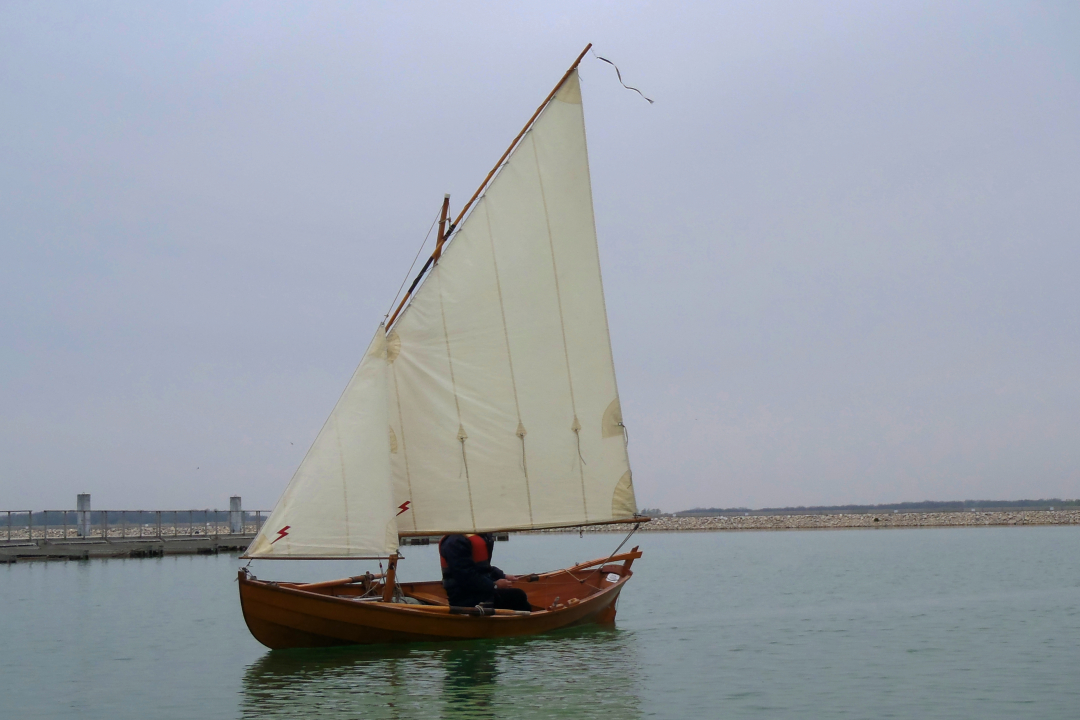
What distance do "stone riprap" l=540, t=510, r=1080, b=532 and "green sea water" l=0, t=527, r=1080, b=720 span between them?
83.1m

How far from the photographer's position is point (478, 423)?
66.7ft

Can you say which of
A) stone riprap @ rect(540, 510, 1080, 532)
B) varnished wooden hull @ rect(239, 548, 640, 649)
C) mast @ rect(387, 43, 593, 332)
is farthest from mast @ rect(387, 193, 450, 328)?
stone riprap @ rect(540, 510, 1080, 532)

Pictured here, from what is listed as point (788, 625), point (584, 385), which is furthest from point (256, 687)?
point (788, 625)

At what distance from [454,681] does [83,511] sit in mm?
43494

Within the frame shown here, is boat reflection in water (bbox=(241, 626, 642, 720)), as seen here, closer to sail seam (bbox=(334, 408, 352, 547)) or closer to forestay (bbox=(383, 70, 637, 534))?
sail seam (bbox=(334, 408, 352, 547))

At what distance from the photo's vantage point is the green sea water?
15258 millimetres

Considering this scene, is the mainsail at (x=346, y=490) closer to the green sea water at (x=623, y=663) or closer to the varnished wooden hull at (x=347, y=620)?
the varnished wooden hull at (x=347, y=620)

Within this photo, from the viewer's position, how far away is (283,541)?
18266 mm

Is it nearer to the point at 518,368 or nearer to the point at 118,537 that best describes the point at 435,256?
the point at 518,368

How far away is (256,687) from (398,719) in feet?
12.9

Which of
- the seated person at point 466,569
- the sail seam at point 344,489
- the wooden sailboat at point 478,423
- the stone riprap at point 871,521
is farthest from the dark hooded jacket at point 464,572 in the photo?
the stone riprap at point 871,521

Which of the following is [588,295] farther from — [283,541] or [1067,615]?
[1067,615]

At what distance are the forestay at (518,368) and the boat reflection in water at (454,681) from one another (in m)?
2.58

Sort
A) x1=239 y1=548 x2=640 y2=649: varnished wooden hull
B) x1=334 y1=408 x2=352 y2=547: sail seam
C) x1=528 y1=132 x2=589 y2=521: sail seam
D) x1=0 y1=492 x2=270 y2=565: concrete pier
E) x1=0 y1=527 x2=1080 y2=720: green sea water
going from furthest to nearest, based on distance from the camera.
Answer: x1=0 y1=492 x2=270 y2=565: concrete pier, x1=528 y1=132 x2=589 y2=521: sail seam, x1=334 y1=408 x2=352 y2=547: sail seam, x1=239 y1=548 x2=640 y2=649: varnished wooden hull, x1=0 y1=527 x2=1080 y2=720: green sea water
